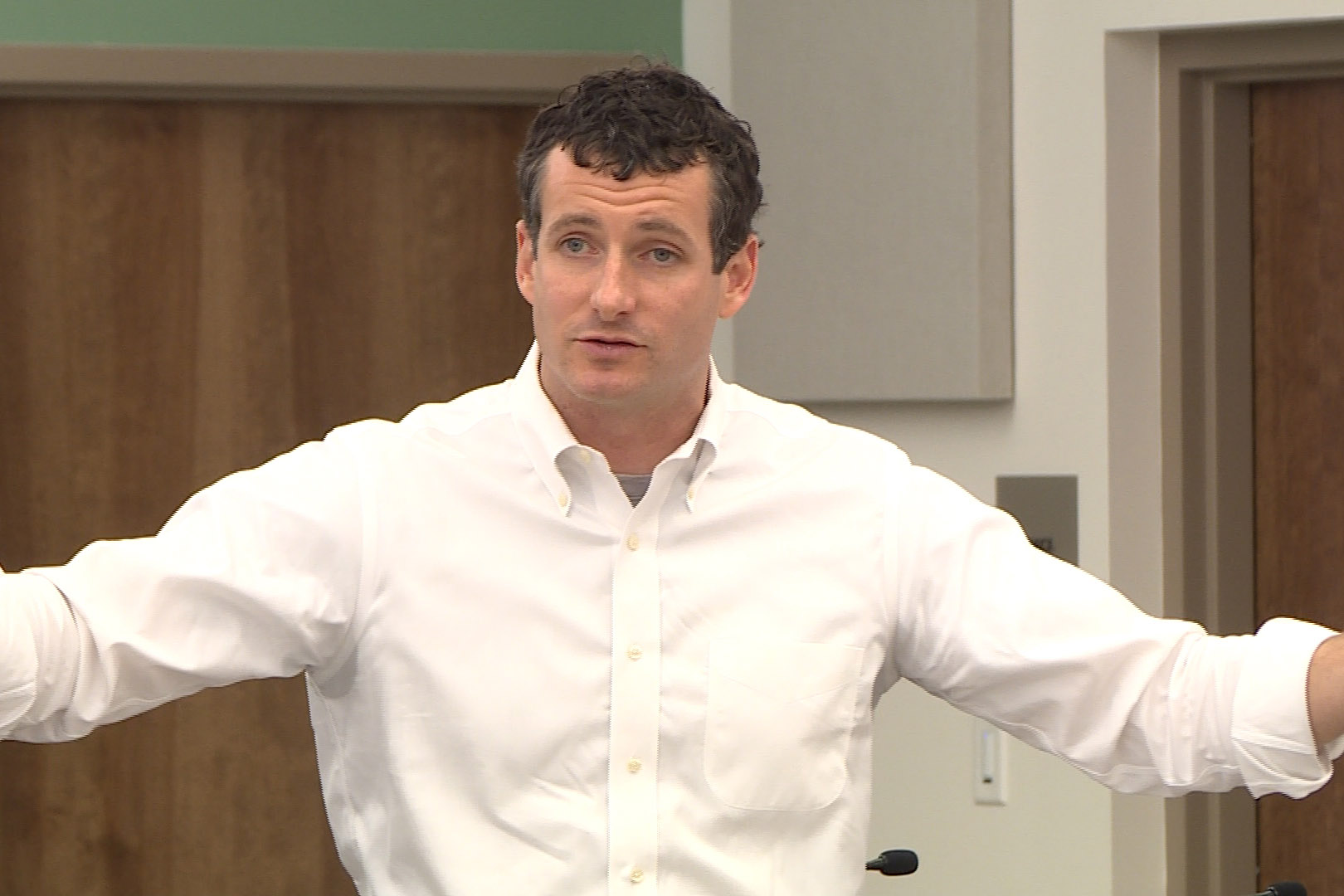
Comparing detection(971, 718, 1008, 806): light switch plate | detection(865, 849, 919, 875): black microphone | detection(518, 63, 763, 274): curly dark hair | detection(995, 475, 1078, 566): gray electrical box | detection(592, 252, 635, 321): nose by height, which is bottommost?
detection(971, 718, 1008, 806): light switch plate

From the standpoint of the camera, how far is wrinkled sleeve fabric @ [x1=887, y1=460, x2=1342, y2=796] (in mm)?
1495

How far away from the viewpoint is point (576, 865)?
60.4 inches

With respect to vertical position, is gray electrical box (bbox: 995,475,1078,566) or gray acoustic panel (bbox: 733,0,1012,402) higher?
gray acoustic panel (bbox: 733,0,1012,402)

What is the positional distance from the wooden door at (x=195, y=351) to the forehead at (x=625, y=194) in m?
1.71

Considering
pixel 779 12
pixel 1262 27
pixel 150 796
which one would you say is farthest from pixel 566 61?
pixel 150 796

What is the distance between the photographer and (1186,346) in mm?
2809

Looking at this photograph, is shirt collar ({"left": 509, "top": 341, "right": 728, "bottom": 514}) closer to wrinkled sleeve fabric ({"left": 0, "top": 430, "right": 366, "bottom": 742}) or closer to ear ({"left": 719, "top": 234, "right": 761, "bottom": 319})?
ear ({"left": 719, "top": 234, "right": 761, "bottom": 319})

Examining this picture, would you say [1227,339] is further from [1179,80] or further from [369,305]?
[369,305]

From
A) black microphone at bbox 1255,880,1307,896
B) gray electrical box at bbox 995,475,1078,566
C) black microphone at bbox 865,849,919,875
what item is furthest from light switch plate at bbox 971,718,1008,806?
black microphone at bbox 1255,880,1307,896

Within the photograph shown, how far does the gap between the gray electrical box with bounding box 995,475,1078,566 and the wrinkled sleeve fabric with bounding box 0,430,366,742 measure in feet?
4.72

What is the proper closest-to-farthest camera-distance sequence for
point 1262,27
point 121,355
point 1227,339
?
1. point 1262,27
2. point 1227,339
3. point 121,355

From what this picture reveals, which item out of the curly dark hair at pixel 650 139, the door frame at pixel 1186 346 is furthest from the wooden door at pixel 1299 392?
the curly dark hair at pixel 650 139

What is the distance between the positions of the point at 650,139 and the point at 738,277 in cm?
22

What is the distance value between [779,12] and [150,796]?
1882 millimetres
